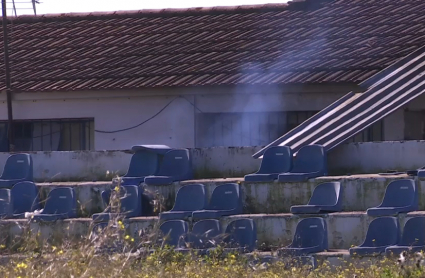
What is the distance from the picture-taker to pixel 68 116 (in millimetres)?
16969

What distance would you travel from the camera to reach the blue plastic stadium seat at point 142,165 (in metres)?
13.8

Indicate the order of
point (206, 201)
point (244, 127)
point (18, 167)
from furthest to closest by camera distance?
point (244, 127)
point (18, 167)
point (206, 201)

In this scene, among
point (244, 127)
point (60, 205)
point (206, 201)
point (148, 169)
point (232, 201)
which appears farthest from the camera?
point (244, 127)

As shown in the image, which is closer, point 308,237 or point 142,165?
point 308,237

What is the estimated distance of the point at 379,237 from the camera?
10.8 meters

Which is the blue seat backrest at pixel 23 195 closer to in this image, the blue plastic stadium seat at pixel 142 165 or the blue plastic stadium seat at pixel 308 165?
the blue plastic stadium seat at pixel 142 165

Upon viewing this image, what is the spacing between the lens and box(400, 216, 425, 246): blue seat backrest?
10.3 m

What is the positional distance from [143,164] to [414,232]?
4.99 m

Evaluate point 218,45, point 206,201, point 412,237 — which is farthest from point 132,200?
point 218,45

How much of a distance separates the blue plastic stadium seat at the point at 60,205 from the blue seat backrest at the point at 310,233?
3.73 metres

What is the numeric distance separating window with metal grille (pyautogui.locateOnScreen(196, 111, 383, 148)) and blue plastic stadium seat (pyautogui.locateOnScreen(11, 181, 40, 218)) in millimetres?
3568

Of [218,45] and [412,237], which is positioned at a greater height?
[218,45]

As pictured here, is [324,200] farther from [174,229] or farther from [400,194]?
[174,229]

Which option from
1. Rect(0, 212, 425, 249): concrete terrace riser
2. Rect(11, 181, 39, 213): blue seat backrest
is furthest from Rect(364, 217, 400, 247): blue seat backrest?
Rect(11, 181, 39, 213): blue seat backrest
